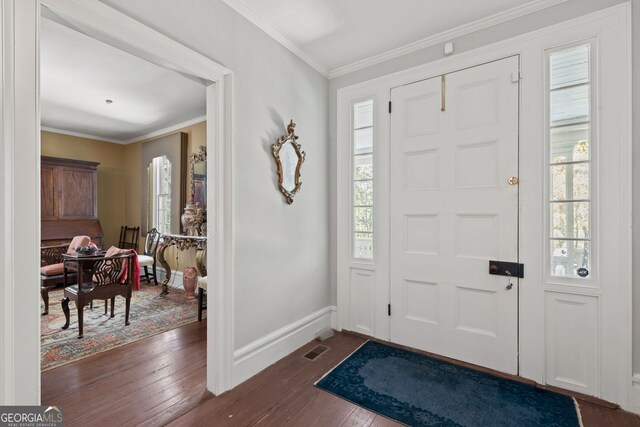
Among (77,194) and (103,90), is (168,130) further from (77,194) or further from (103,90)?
(77,194)

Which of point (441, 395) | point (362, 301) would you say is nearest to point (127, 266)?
point (362, 301)

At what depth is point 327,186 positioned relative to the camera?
3.17 m

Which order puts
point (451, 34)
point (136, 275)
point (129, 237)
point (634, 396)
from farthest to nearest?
point (129, 237), point (136, 275), point (451, 34), point (634, 396)

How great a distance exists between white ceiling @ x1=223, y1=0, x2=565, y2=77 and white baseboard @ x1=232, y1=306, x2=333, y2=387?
8.03ft

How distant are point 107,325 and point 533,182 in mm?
4187

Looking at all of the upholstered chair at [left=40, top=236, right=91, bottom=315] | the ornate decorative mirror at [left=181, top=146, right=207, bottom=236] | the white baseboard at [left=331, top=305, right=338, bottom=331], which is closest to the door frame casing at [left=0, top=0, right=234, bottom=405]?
the white baseboard at [left=331, top=305, right=338, bottom=331]

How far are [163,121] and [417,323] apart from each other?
15.7ft

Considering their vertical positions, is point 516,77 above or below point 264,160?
above

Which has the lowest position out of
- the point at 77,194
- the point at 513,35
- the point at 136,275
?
the point at 136,275

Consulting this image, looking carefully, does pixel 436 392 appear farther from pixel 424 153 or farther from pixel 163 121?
pixel 163 121

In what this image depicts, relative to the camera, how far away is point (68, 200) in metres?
5.23

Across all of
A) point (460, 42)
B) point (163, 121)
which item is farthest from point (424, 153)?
point (163, 121)

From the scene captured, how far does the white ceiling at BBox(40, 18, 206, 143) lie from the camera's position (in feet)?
9.15

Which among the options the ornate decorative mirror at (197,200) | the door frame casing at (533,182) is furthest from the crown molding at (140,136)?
the door frame casing at (533,182)
